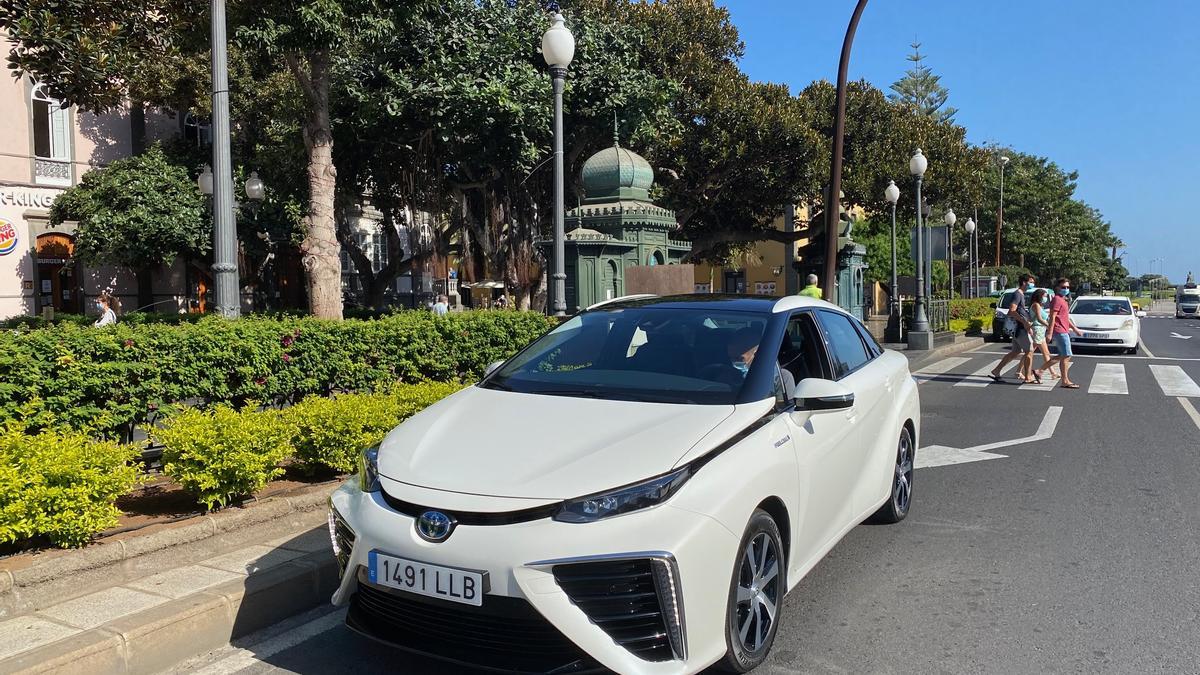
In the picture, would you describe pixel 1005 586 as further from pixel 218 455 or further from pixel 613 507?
pixel 218 455

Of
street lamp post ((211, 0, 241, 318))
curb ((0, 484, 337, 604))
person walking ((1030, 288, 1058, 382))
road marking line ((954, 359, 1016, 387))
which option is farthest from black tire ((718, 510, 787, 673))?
road marking line ((954, 359, 1016, 387))

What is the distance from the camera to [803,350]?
4586 mm

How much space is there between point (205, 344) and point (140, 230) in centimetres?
1778

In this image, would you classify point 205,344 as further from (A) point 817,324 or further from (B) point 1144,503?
(B) point 1144,503

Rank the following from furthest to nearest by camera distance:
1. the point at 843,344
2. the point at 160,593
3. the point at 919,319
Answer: the point at 919,319 < the point at 843,344 < the point at 160,593

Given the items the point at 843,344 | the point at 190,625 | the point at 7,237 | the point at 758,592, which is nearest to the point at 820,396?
the point at 758,592

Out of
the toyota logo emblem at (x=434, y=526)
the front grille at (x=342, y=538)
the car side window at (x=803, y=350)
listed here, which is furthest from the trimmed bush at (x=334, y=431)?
the car side window at (x=803, y=350)

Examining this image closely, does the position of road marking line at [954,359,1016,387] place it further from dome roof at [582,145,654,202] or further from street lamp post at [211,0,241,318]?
street lamp post at [211,0,241,318]

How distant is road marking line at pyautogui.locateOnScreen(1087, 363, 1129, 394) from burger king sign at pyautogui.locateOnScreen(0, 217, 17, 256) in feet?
82.3

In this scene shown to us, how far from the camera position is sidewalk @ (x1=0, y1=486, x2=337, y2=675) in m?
3.43

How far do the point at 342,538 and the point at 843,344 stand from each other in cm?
308

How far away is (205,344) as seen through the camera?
6.40 metres

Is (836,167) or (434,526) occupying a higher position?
(836,167)

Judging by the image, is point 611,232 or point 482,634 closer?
point 482,634
